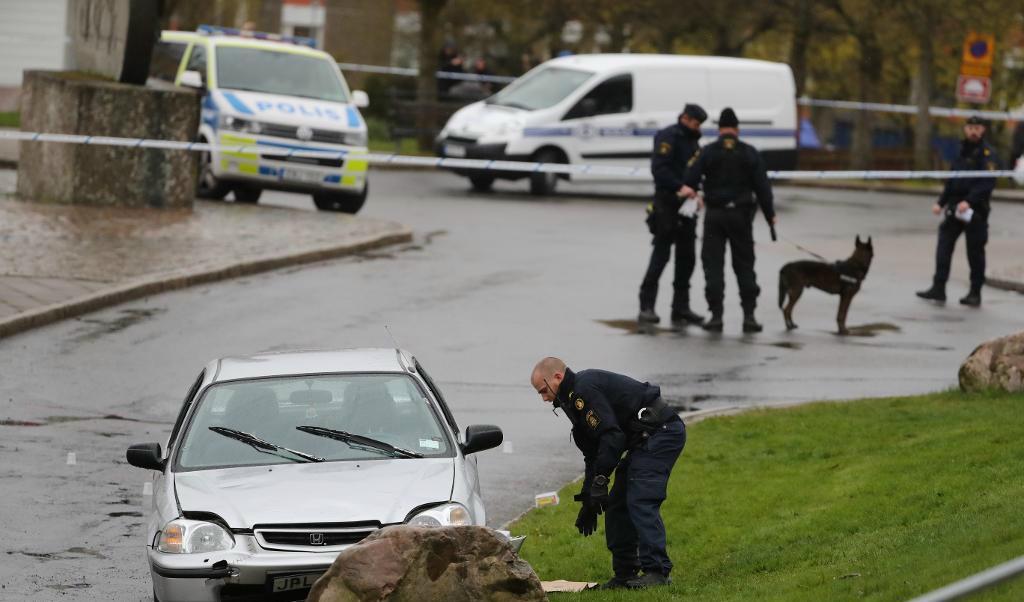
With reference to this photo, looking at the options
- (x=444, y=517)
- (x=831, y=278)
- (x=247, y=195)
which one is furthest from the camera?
(x=247, y=195)

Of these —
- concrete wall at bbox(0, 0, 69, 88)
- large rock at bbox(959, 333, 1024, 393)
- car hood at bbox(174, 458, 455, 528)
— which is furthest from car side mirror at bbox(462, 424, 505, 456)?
concrete wall at bbox(0, 0, 69, 88)

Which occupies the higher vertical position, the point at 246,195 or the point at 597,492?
the point at 246,195

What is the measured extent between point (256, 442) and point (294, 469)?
32 centimetres

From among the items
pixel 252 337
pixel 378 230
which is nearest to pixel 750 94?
pixel 378 230

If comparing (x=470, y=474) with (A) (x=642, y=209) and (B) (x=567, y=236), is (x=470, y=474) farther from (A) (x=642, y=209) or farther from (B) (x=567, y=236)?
(A) (x=642, y=209)

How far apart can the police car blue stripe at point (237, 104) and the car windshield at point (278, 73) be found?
55 cm

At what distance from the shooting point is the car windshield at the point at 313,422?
843 cm

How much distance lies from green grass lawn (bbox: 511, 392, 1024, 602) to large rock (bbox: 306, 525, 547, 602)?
955 millimetres

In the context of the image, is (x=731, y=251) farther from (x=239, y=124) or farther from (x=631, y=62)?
(x=631, y=62)

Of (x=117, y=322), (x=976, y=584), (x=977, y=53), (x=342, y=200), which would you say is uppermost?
(x=977, y=53)

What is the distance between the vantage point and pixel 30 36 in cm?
4241

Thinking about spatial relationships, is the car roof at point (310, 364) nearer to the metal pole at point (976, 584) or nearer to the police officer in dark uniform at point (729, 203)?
the metal pole at point (976, 584)

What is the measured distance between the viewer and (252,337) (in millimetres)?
15094

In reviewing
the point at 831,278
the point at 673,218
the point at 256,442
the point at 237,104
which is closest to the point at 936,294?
the point at 831,278
